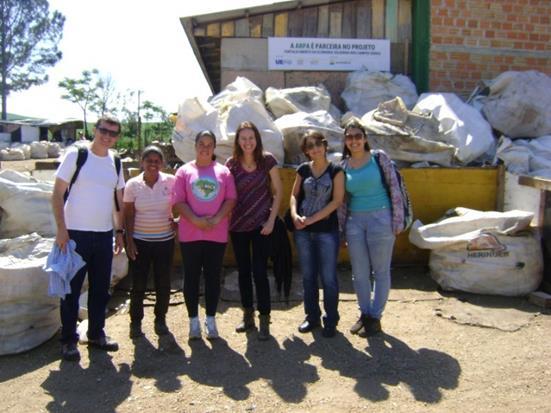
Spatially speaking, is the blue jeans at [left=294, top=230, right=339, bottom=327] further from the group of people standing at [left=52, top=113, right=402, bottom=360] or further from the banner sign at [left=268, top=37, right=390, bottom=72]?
the banner sign at [left=268, top=37, right=390, bottom=72]

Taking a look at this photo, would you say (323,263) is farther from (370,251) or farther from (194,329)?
(194,329)

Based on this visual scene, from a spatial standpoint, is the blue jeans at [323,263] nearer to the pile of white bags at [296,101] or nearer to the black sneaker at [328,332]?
the black sneaker at [328,332]

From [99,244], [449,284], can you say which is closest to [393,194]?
[449,284]

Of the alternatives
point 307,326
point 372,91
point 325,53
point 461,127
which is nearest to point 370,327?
point 307,326

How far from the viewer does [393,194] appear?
3.87 meters

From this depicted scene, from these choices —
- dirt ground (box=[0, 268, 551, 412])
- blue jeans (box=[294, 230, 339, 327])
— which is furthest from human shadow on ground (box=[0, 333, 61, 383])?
blue jeans (box=[294, 230, 339, 327])

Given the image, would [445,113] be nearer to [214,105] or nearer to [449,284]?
[449,284]

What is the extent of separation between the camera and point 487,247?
494 centimetres

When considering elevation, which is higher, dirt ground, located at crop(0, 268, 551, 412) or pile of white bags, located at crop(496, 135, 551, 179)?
pile of white bags, located at crop(496, 135, 551, 179)

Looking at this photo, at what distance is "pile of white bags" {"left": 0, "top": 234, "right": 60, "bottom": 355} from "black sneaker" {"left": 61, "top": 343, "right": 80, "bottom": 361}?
1.13ft

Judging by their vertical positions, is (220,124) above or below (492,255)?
above

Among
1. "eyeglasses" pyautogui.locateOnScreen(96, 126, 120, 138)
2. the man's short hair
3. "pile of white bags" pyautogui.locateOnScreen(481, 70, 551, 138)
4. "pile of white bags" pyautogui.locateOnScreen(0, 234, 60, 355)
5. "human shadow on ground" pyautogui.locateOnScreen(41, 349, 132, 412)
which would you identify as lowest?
"human shadow on ground" pyautogui.locateOnScreen(41, 349, 132, 412)

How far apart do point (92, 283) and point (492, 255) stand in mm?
3499

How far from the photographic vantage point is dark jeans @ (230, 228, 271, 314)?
4.00 meters
